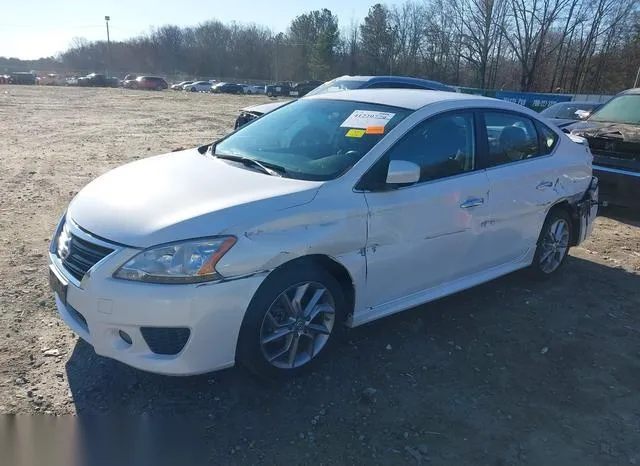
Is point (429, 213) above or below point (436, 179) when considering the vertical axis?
below

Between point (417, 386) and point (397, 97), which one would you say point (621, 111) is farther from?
point (417, 386)

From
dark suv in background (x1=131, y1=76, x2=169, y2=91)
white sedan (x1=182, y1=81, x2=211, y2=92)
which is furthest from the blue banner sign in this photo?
white sedan (x1=182, y1=81, x2=211, y2=92)

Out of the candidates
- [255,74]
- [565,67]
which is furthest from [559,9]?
[255,74]

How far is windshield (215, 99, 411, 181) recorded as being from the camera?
11.3 feet

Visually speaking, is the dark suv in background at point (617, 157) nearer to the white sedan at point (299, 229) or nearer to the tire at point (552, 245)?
the tire at point (552, 245)

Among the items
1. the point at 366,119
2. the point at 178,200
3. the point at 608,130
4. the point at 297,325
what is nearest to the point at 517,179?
the point at 366,119

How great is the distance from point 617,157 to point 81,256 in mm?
7300

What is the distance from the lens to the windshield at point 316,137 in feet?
11.3

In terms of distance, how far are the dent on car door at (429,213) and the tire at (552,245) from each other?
102 centimetres

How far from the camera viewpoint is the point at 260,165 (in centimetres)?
357

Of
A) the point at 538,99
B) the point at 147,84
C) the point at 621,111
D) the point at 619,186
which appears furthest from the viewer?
the point at 147,84

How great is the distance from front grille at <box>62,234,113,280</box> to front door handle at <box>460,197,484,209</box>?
246 centimetres

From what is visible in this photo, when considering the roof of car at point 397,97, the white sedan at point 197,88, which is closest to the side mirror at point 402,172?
the roof of car at point 397,97

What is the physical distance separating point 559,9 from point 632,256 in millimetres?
62114
